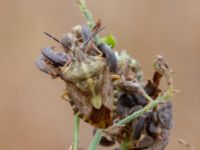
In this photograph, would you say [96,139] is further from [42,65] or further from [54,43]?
[54,43]

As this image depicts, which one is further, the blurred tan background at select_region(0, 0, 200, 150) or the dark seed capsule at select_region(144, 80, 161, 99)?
the blurred tan background at select_region(0, 0, 200, 150)

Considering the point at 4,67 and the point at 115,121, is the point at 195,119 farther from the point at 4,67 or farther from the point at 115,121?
the point at 115,121

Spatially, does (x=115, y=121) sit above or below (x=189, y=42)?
below

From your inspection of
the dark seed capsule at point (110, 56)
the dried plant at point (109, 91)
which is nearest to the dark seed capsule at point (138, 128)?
Result: the dried plant at point (109, 91)

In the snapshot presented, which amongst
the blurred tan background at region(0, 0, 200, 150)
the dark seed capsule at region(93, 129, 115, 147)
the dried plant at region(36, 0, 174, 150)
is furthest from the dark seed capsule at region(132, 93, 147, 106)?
the blurred tan background at region(0, 0, 200, 150)

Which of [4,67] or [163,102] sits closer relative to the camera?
[163,102]

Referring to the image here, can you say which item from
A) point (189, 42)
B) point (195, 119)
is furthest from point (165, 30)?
point (195, 119)

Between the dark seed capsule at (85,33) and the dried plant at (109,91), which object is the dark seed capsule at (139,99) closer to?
the dried plant at (109,91)

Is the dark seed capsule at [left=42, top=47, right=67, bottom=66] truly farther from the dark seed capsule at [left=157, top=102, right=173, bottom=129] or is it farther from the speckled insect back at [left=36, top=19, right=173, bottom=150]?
the dark seed capsule at [left=157, top=102, right=173, bottom=129]
